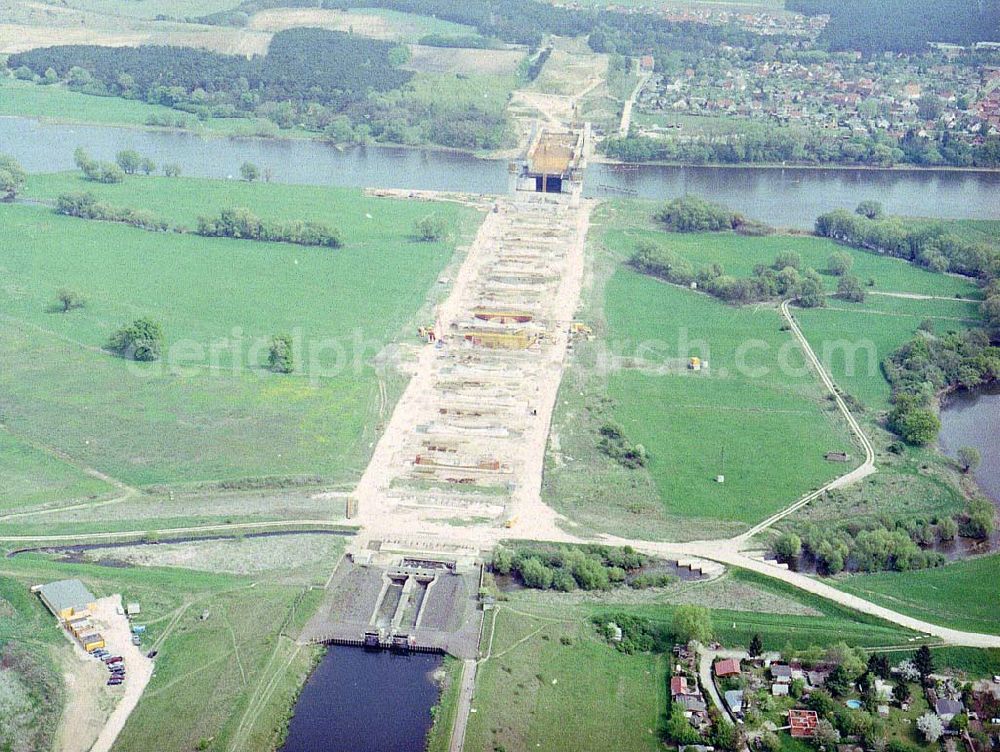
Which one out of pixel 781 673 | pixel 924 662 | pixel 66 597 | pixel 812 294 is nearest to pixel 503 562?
pixel 781 673

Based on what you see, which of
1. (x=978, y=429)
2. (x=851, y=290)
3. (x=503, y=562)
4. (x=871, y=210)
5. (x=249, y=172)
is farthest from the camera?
(x=249, y=172)

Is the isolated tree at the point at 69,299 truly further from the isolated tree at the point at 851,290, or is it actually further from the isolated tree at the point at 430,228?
the isolated tree at the point at 851,290

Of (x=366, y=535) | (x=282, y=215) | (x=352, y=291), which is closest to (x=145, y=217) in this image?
(x=282, y=215)

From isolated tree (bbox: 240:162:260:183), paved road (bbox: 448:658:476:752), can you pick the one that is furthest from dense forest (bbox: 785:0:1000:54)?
Answer: paved road (bbox: 448:658:476:752)

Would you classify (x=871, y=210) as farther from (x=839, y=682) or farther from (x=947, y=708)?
(x=947, y=708)

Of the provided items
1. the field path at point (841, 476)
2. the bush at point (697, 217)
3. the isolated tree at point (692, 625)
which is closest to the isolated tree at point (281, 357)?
the field path at point (841, 476)

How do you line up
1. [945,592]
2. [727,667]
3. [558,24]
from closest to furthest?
[727,667] < [945,592] < [558,24]
